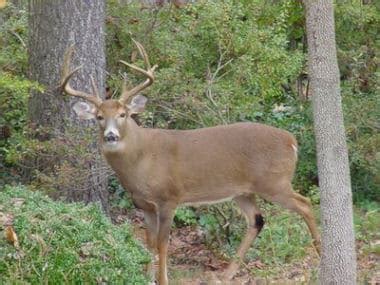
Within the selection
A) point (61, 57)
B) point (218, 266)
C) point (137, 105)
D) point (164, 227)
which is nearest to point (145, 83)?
point (137, 105)

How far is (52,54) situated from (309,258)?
3196 mm

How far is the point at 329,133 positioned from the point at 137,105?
275 cm

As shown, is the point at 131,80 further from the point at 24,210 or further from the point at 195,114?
the point at 24,210

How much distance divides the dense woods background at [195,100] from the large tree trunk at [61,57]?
0.10ft

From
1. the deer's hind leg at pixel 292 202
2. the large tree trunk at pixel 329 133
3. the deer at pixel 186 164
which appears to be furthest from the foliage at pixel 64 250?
the deer's hind leg at pixel 292 202

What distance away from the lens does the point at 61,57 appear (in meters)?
10.6

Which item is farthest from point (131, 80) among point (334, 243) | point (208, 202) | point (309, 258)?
point (334, 243)

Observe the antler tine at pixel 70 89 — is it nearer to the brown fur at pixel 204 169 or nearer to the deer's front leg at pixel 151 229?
the brown fur at pixel 204 169

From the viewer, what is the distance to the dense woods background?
1040 centimetres

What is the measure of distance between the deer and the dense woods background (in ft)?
1.24

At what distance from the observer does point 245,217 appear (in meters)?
10.7

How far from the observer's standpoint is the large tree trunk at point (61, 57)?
34.8ft

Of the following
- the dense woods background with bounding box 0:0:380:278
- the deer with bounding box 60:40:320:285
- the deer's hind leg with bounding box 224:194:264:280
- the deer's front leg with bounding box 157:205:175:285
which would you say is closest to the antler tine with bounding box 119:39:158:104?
the deer with bounding box 60:40:320:285

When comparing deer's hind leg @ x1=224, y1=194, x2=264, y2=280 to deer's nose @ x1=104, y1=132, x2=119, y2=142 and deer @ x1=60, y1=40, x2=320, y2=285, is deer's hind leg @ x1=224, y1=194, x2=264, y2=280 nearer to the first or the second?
deer @ x1=60, y1=40, x2=320, y2=285
